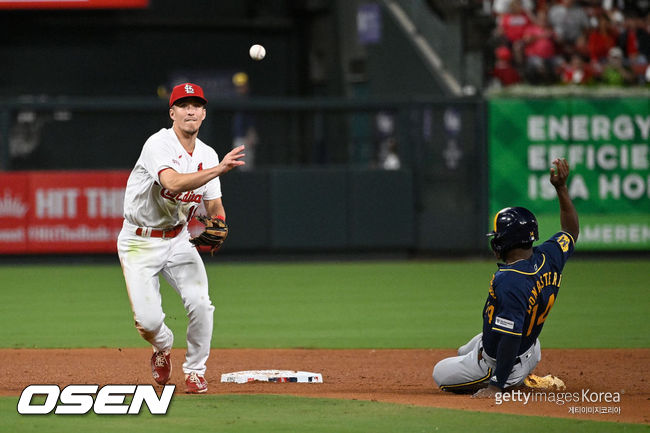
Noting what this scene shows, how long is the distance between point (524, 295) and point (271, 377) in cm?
206

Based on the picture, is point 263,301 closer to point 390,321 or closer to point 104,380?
point 390,321

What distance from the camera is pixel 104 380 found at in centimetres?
725

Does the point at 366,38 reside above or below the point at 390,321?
above

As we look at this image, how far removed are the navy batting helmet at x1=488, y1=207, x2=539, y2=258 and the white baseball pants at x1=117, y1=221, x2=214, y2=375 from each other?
1.89 metres

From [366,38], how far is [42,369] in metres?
14.9

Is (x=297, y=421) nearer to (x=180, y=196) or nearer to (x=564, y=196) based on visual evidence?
(x=180, y=196)

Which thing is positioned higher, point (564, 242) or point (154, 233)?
point (154, 233)

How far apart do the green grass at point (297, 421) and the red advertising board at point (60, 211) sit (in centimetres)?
1033

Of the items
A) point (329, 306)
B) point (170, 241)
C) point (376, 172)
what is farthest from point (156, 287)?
point (376, 172)

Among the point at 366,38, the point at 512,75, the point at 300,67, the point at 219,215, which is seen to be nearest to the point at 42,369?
the point at 219,215

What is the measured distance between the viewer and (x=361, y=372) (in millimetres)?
7770

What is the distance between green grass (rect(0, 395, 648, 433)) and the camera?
5230mm

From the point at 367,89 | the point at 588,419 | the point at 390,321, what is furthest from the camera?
the point at 367,89

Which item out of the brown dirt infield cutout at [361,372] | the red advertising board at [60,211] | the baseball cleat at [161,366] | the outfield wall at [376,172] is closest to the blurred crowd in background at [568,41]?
the outfield wall at [376,172]
